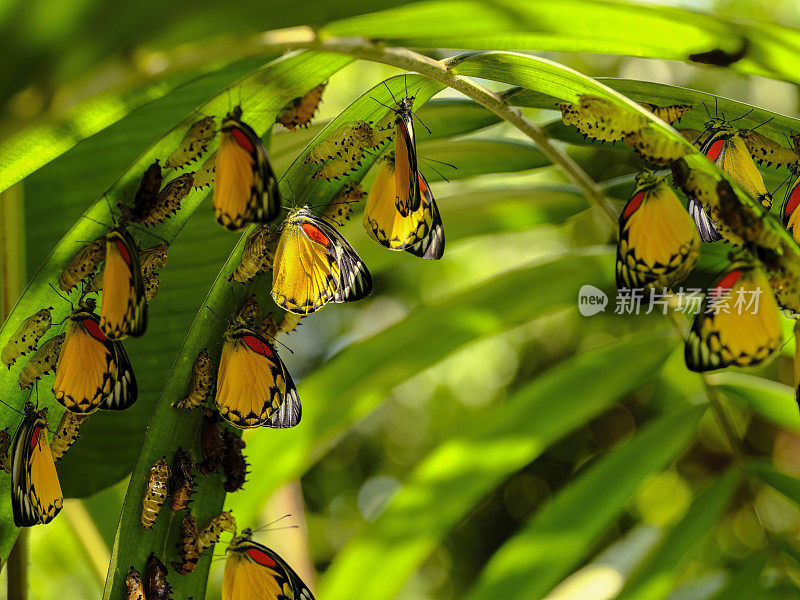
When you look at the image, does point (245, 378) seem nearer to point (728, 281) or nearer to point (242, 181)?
point (242, 181)

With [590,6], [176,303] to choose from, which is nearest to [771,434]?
[176,303]

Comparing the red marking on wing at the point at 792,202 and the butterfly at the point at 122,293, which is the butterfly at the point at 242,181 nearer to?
the butterfly at the point at 122,293

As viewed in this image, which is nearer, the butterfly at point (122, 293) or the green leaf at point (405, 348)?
the butterfly at point (122, 293)

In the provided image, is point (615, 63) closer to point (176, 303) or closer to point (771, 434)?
point (771, 434)

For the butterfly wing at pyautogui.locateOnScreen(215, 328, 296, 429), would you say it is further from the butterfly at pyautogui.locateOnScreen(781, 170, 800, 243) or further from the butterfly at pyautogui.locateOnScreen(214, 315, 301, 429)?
the butterfly at pyautogui.locateOnScreen(781, 170, 800, 243)

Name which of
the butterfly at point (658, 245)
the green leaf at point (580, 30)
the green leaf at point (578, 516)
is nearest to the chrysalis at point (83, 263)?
the green leaf at point (580, 30)

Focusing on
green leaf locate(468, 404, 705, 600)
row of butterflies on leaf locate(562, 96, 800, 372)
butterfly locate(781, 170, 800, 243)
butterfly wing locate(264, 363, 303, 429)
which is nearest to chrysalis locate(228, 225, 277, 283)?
butterfly wing locate(264, 363, 303, 429)
